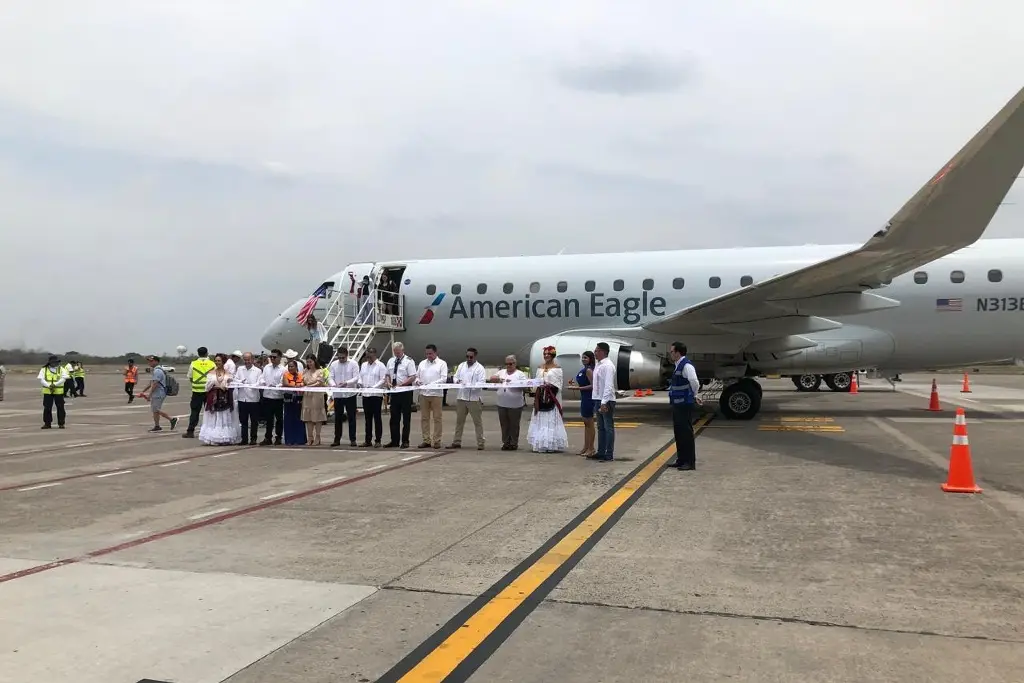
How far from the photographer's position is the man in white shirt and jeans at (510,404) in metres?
11.6

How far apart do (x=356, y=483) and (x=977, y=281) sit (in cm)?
1411

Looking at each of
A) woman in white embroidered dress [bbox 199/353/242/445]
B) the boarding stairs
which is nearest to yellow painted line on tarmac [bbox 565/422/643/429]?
the boarding stairs

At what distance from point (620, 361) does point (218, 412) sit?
7.69 m

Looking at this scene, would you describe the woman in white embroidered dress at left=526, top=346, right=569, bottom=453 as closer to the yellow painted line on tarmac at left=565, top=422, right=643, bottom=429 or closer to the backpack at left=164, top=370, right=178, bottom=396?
the yellow painted line on tarmac at left=565, top=422, right=643, bottom=429

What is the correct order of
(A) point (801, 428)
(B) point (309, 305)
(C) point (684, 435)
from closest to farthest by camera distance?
(C) point (684, 435), (A) point (801, 428), (B) point (309, 305)

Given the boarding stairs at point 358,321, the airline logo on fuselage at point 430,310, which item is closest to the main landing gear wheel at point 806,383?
the airline logo on fuselage at point 430,310

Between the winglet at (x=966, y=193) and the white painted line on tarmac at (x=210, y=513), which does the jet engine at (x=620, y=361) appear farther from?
the white painted line on tarmac at (x=210, y=513)

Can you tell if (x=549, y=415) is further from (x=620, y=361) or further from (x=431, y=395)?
(x=620, y=361)

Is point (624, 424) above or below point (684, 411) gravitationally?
below

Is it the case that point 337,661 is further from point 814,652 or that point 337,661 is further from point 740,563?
point 740,563

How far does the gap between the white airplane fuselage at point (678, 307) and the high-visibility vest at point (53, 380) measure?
5.64 m

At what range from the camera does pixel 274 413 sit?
510 inches

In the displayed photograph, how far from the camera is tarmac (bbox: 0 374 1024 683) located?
3.61 meters

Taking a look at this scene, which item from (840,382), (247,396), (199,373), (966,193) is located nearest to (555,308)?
(247,396)
